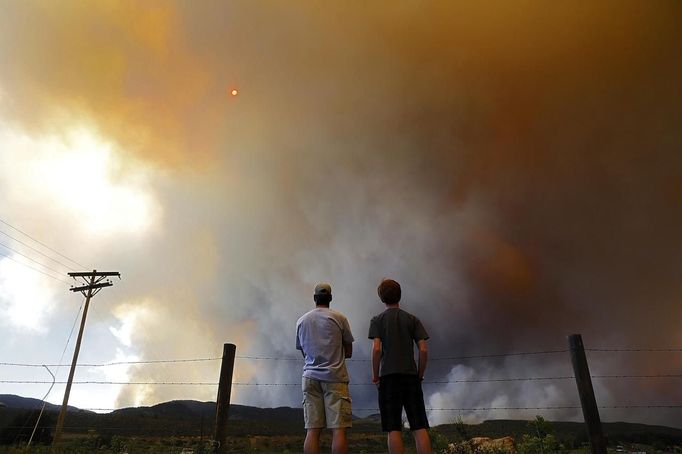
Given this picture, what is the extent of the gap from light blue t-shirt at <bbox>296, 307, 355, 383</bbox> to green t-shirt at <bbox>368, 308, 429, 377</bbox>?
1.22 ft

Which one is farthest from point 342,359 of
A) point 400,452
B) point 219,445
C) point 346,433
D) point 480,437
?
point 480,437

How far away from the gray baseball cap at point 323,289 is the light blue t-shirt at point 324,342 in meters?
0.19

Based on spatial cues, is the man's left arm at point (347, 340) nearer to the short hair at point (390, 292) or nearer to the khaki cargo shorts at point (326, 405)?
the khaki cargo shorts at point (326, 405)

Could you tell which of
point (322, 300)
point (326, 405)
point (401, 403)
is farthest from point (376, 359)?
point (322, 300)

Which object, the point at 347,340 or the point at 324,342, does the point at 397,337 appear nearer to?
the point at 347,340

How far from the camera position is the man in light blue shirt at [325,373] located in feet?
14.0

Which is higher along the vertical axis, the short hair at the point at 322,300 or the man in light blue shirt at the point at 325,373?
the short hair at the point at 322,300

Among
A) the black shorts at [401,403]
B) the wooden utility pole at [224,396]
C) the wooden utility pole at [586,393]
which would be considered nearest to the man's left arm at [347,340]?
the black shorts at [401,403]

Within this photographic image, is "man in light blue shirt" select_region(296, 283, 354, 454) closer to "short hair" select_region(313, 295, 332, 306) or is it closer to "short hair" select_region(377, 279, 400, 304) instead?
"short hair" select_region(313, 295, 332, 306)

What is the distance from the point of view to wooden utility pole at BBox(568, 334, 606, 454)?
5742mm

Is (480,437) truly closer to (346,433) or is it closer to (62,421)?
(346,433)

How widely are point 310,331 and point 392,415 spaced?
127cm

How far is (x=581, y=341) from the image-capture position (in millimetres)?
6336

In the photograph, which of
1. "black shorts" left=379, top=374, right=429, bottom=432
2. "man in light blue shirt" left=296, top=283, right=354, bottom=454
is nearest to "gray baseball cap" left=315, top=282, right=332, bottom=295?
"man in light blue shirt" left=296, top=283, right=354, bottom=454
